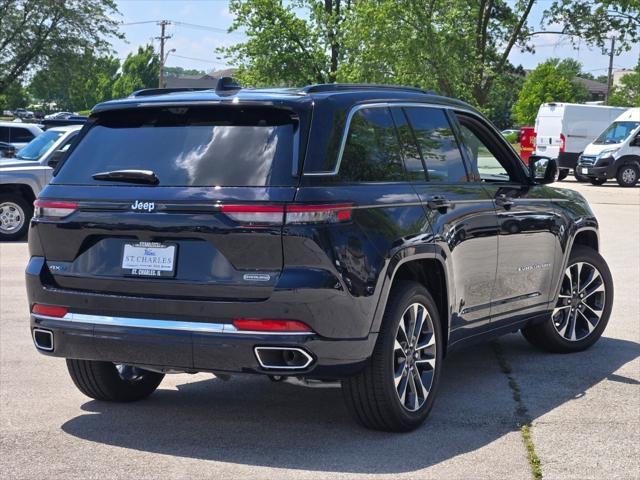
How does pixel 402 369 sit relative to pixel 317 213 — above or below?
below

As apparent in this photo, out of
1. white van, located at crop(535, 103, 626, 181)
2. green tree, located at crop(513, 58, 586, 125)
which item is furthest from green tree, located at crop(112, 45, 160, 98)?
white van, located at crop(535, 103, 626, 181)

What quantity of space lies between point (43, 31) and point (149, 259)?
52.3m

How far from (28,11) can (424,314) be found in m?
52.0

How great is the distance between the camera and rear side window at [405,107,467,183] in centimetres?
638

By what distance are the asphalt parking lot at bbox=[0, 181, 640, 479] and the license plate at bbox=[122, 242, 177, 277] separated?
88 centimetres

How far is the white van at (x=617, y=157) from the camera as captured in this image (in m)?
34.9

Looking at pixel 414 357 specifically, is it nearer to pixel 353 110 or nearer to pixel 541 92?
pixel 353 110

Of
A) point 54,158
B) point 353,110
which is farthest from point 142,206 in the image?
point 54,158

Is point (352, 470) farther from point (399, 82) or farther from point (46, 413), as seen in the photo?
point (399, 82)

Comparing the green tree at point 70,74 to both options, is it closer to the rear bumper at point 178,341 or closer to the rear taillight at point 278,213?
the rear bumper at point 178,341

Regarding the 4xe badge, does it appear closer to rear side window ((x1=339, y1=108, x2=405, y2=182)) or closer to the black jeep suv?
the black jeep suv

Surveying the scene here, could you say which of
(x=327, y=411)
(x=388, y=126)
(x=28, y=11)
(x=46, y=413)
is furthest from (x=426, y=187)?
(x=28, y=11)

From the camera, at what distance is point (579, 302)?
27.1 feet

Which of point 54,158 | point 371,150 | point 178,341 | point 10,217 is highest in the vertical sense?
point 371,150
